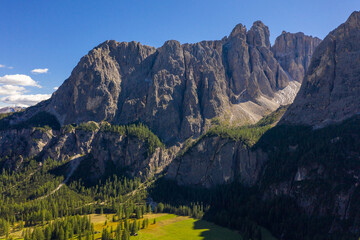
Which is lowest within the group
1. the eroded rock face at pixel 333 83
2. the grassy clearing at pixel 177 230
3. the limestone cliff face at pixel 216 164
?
the grassy clearing at pixel 177 230

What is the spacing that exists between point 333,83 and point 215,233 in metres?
134

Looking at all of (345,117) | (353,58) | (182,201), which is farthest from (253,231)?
(353,58)

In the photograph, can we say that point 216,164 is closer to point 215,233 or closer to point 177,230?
point 177,230

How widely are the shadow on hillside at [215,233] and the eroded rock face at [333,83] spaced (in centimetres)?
9187

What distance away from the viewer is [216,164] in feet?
598

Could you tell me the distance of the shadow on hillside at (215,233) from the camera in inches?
4427

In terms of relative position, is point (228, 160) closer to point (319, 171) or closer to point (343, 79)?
point (319, 171)

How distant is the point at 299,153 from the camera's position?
451 ft

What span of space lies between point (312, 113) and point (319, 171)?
65.9m

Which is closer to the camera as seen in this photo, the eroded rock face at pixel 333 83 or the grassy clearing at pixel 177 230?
the grassy clearing at pixel 177 230

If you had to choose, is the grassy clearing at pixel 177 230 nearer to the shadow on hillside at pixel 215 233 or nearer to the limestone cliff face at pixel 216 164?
the shadow on hillside at pixel 215 233

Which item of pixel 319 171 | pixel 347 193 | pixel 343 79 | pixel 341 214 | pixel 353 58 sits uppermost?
pixel 353 58

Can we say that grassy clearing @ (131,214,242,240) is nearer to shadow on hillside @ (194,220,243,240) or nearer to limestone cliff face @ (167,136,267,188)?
shadow on hillside @ (194,220,243,240)

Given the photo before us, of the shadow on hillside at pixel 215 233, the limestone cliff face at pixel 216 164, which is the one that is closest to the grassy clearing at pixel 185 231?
the shadow on hillside at pixel 215 233
